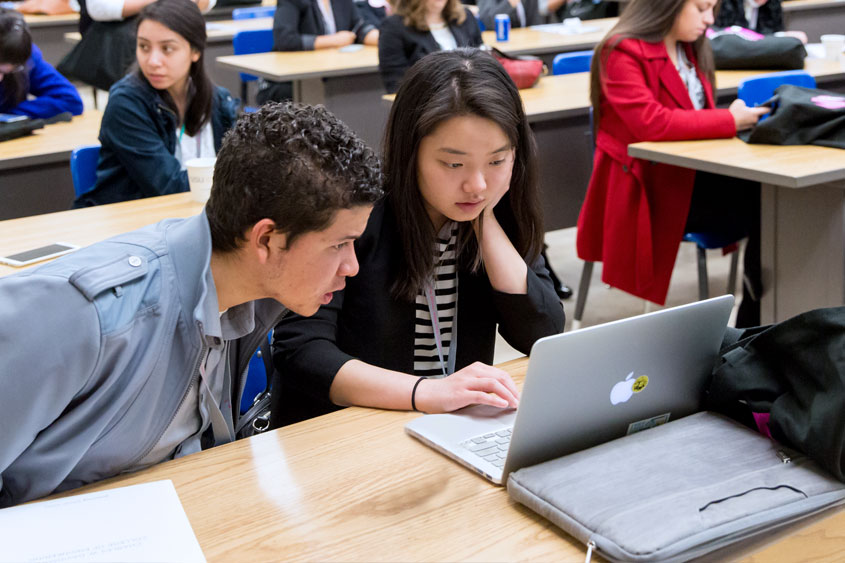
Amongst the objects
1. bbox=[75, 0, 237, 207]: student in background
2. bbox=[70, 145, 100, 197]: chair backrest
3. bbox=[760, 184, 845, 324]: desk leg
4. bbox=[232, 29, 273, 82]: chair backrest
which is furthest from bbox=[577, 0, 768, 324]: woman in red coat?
bbox=[232, 29, 273, 82]: chair backrest

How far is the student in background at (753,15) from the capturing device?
4918mm

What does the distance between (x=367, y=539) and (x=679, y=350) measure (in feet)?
1.47

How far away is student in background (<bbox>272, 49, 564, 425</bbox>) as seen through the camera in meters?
1.49

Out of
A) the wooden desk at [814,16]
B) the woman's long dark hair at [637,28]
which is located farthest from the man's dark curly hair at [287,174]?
the wooden desk at [814,16]

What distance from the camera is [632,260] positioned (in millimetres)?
3010

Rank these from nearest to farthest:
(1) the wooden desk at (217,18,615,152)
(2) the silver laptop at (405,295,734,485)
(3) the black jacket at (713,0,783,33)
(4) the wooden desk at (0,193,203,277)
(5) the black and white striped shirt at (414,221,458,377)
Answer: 1. (2) the silver laptop at (405,295,734,485)
2. (5) the black and white striped shirt at (414,221,458,377)
3. (4) the wooden desk at (0,193,203,277)
4. (1) the wooden desk at (217,18,615,152)
5. (3) the black jacket at (713,0,783,33)

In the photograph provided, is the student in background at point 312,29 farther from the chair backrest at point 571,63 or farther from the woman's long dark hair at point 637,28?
the woman's long dark hair at point 637,28

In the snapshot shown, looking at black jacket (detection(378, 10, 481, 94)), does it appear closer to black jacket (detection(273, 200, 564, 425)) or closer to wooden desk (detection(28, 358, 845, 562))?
black jacket (detection(273, 200, 564, 425))

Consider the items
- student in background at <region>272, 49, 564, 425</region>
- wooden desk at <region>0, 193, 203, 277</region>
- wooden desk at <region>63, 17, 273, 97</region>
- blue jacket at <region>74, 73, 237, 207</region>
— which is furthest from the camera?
wooden desk at <region>63, 17, 273, 97</region>

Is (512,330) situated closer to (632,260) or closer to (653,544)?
(653,544)

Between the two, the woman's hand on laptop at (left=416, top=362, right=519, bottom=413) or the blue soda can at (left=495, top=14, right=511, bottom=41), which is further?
the blue soda can at (left=495, top=14, right=511, bottom=41)

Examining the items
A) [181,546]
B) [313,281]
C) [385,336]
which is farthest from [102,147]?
[181,546]

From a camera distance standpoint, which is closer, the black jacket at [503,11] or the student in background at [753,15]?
the student in background at [753,15]

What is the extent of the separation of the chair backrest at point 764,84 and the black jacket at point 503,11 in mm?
2674
